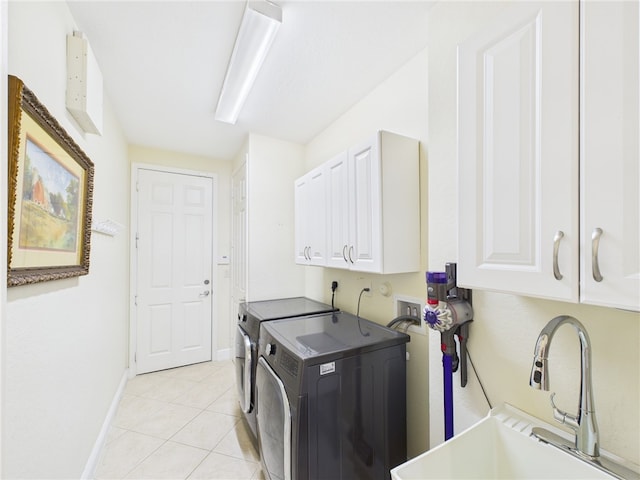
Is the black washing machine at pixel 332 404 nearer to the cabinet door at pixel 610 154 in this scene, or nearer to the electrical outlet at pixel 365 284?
the electrical outlet at pixel 365 284

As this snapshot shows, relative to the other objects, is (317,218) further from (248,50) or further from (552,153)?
(552,153)

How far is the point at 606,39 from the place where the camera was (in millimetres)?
625

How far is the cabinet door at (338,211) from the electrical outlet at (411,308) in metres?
0.40

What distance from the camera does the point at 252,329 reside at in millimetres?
2080

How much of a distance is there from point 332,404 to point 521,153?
125cm

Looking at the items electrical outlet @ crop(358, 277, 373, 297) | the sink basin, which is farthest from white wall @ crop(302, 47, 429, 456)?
the sink basin

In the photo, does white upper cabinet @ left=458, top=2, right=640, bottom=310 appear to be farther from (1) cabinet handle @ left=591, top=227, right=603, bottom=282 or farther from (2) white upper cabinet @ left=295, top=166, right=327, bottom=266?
(2) white upper cabinet @ left=295, top=166, right=327, bottom=266

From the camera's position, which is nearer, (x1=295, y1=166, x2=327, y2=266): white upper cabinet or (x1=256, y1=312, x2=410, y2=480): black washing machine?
(x1=256, y1=312, x2=410, y2=480): black washing machine

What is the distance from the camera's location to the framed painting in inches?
34.3

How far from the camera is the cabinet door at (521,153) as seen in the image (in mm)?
686

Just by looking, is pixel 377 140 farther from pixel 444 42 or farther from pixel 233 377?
pixel 233 377

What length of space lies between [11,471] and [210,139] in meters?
2.79

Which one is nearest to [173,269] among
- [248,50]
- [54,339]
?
[54,339]

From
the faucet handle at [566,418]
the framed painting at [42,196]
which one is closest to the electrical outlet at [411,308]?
the faucet handle at [566,418]
